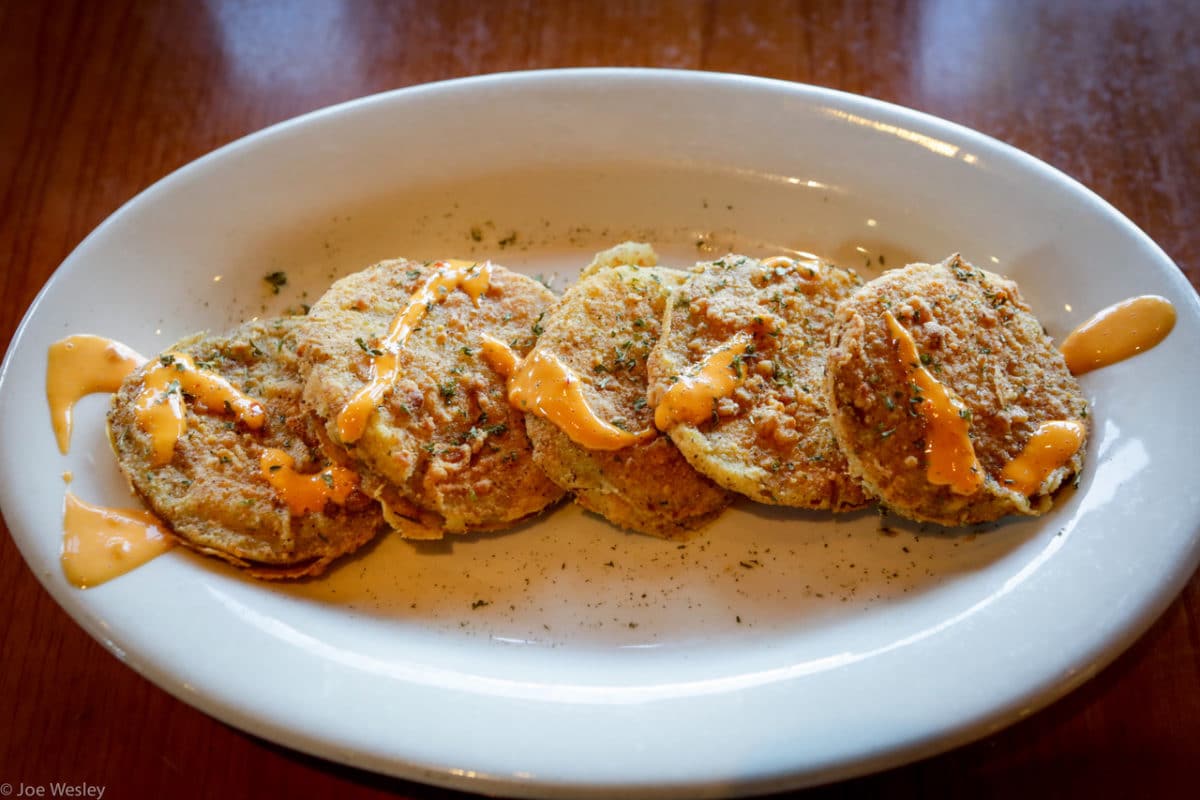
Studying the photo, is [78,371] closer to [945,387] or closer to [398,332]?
[398,332]

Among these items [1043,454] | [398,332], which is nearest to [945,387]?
[1043,454]

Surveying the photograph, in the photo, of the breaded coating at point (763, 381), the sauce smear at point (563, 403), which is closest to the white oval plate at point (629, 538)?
the breaded coating at point (763, 381)

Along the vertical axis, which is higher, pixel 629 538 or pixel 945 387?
pixel 945 387

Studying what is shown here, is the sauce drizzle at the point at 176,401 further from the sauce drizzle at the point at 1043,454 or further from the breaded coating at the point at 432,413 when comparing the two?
the sauce drizzle at the point at 1043,454

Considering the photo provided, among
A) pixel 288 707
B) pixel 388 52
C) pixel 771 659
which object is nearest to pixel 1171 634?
pixel 771 659

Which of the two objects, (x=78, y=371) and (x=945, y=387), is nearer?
(x=945, y=387)

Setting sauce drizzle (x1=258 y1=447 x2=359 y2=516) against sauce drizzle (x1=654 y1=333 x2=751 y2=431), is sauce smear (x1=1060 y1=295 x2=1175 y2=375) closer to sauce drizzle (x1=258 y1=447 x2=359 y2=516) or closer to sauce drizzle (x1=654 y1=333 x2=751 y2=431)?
sauce drizzle (x1=654 y1=333 x2=751 y2=431)
